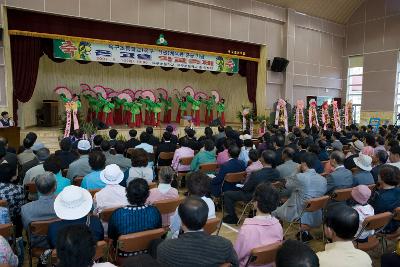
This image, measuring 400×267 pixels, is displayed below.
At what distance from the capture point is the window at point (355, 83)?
14.4m

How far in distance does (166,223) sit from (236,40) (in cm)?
904

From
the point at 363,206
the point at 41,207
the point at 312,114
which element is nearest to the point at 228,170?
the point at 363,206

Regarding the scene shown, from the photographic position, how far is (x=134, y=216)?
2.39 m

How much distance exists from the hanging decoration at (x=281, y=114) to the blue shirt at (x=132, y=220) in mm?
9664

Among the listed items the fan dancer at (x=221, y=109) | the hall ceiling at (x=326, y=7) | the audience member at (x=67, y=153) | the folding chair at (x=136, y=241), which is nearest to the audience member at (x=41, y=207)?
the folding chair at (x=136, y=241)

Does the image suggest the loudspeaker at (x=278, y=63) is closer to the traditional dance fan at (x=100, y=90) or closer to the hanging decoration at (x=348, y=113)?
the hanging decoration at (x=348, y=113)

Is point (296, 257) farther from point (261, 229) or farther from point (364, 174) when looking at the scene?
point (364, 174)

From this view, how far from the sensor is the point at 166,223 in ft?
10.5

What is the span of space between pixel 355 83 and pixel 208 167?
12.3 m

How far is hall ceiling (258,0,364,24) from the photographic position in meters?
12.3

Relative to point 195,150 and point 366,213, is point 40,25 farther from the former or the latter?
point 366,213

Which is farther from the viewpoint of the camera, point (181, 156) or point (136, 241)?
point (181, 156)

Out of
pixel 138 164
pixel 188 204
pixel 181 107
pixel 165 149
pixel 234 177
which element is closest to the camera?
pixel 188 204

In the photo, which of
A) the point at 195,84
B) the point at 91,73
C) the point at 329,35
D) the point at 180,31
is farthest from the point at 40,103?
the point at 329,35
